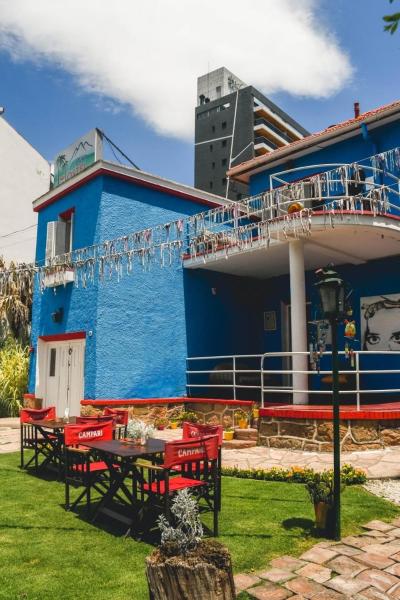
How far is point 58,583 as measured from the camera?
3.81 meters

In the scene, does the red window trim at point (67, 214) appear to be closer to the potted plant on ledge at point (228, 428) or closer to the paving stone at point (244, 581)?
the potted plant on ledge at point (228, 428)

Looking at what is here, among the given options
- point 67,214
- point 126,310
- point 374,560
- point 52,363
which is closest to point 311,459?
point 374,560

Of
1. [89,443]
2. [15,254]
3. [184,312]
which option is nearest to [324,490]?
[89,443]

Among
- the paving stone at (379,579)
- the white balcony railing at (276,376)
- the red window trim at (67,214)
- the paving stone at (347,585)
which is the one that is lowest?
the paving stone at (379,579)

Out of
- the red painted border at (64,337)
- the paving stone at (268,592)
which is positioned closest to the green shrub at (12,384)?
the red painted border at (64,337)

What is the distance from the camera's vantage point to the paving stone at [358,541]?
180 inches

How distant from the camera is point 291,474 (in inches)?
276

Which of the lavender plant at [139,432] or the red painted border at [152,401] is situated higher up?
the lavender plant at [139,432]

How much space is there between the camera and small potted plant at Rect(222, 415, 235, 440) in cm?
986

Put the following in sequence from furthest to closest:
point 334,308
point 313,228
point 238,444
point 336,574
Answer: point 313,228 → point 238,444 → point 334,308 → point 336,574

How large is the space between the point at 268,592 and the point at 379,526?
2.05 m

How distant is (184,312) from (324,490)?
344 inches

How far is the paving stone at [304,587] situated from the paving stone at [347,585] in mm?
106

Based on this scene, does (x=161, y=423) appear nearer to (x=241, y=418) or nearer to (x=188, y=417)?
(x=188, y=417)
